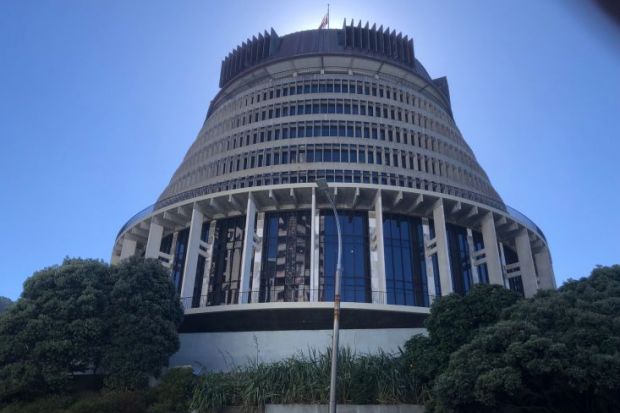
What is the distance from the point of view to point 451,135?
54.2 meters

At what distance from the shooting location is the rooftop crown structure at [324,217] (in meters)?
36.0

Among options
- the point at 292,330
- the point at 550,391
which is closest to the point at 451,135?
the point at 292,330

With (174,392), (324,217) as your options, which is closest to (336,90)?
(324,217)

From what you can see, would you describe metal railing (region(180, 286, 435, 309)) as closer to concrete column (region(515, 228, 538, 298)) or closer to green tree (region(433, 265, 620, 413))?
concrete column (region(515, 228, 538, 298))

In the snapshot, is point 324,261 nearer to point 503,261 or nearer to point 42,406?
point 503,261

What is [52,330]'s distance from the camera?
2659 centimetres

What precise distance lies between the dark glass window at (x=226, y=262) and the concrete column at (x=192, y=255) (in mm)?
2062

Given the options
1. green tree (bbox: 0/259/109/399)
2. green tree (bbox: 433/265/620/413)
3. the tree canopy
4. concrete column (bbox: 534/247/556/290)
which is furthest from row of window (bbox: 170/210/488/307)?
green tree (bbox: 433/265/620/413)

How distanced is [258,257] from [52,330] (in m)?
18.7

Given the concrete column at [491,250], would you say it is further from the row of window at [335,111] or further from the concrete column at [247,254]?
the concrete column at [247,254]

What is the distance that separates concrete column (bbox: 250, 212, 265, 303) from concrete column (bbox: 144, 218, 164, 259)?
10038mm

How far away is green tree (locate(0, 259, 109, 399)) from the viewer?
83.3 feet

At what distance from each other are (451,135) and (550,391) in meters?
39.7

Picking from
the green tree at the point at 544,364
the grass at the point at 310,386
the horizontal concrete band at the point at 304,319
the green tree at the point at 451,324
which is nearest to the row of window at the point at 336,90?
the horizontal concrete band at the point at 304,319
